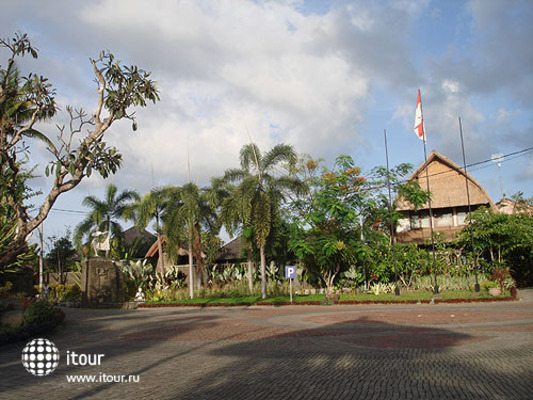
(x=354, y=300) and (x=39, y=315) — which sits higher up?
(x=39, y=315)

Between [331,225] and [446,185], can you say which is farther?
[446,185]

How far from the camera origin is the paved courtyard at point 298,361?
6.57 meters

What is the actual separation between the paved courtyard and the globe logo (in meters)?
0.17

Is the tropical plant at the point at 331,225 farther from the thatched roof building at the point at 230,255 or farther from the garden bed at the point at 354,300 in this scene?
the thatched roof building at the point at 230,255

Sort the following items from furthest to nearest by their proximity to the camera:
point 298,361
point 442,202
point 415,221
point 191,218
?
point 415,221
point 442,202
point 191,218
point 298,361

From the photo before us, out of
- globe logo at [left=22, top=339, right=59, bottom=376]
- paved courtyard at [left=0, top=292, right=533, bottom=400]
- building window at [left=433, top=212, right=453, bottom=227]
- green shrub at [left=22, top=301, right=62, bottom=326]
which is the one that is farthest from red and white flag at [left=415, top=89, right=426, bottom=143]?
globe logo at [left=22, top=339, right=59, bottom=376]

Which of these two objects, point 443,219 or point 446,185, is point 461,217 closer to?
point 443,219

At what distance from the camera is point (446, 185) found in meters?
33.4

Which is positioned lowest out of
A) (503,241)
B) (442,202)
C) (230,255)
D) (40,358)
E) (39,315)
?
(40,358)

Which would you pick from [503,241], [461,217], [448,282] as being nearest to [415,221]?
[461,217]

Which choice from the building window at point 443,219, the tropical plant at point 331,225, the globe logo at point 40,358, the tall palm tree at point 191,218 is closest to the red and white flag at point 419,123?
the tropical plant at point 331,225

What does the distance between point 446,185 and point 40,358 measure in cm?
2970

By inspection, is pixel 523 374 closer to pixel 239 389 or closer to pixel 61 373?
pixel 239 389

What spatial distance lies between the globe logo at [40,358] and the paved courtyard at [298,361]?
0.17 metres
